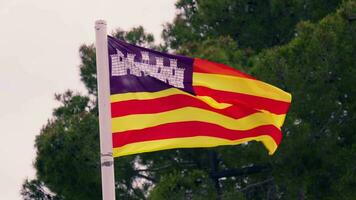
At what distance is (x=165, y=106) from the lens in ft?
33.1

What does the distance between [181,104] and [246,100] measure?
2.05 feet

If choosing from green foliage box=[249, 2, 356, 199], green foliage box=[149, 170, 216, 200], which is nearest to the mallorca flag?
green foliage box=[249, 2, 356, 199]

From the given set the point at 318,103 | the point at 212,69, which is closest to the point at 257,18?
the point at 318,103

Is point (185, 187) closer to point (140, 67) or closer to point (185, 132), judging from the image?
point (185, 132)

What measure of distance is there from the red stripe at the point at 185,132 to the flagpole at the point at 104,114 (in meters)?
0.48

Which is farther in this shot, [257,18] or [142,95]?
[257,18]

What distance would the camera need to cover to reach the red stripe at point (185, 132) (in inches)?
387

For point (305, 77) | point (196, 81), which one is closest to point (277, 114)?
point (196, 81)

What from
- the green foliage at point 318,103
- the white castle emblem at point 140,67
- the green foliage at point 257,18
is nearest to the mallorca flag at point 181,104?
the white castle emblem at point 140,67

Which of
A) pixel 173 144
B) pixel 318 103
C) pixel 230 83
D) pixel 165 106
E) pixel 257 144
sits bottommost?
pixel 173 144

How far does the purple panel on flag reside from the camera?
991cm

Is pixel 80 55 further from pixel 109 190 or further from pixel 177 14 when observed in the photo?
pixel 109 190

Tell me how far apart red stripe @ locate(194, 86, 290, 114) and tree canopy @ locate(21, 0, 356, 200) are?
874 centimetres

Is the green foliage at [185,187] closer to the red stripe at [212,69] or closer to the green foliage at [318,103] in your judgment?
the green foliage at [318,103]
